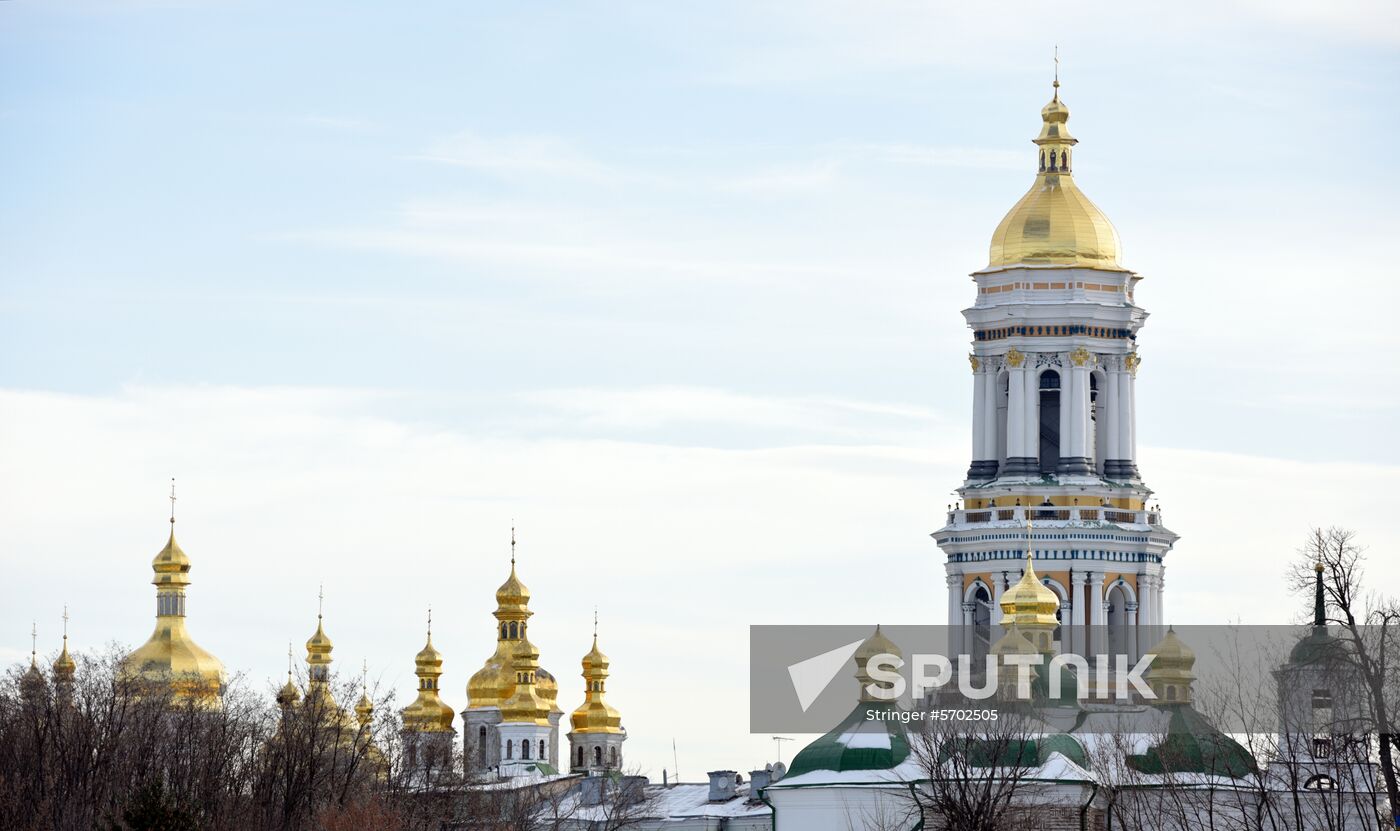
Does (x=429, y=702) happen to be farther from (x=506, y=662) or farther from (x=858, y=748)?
(x=858, y=748)

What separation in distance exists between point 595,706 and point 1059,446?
47.1 ft

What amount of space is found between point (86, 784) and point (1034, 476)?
23.5 m

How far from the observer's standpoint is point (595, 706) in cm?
9281

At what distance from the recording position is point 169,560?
102m

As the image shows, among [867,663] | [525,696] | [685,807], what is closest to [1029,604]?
[685,807]

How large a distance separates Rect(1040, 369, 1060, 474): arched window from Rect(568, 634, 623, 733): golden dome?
44.5 ft

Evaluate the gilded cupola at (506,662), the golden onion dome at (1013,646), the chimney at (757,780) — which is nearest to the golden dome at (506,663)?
the gilded cupola at (506,662)

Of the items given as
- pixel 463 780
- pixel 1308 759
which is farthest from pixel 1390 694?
pixel 463 780

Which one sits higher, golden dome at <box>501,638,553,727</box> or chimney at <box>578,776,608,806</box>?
golden dome at <box>501,638,553,727</box>

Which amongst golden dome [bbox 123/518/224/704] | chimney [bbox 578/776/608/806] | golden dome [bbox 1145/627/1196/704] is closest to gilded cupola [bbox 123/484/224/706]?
golden dome [bbox 123/518/224/704]

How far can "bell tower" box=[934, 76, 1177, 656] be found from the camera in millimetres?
82750

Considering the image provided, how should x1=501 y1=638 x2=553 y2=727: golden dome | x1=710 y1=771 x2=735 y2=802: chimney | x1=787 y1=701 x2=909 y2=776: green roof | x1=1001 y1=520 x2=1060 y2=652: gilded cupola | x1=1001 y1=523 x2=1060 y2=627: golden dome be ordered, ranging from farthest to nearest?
x1=501 y1=638 x2=553 y2=727: golden dome → x1=710 y1=771 x2=735 y2=802: chimney → x1=1001 y1=523 x2=1060 y2=627: golden dome → x1=1001 y1=520 x2=1060 y2=652: gilded cupola → x1=787 y1=701 x2=909 y2=776: green roof

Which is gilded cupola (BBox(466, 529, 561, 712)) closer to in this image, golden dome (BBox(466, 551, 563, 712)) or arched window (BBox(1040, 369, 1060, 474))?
golden dome (BBox(466, 551, 563, 712))

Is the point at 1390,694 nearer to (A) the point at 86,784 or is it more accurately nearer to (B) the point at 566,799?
(A) the point at 86,784
